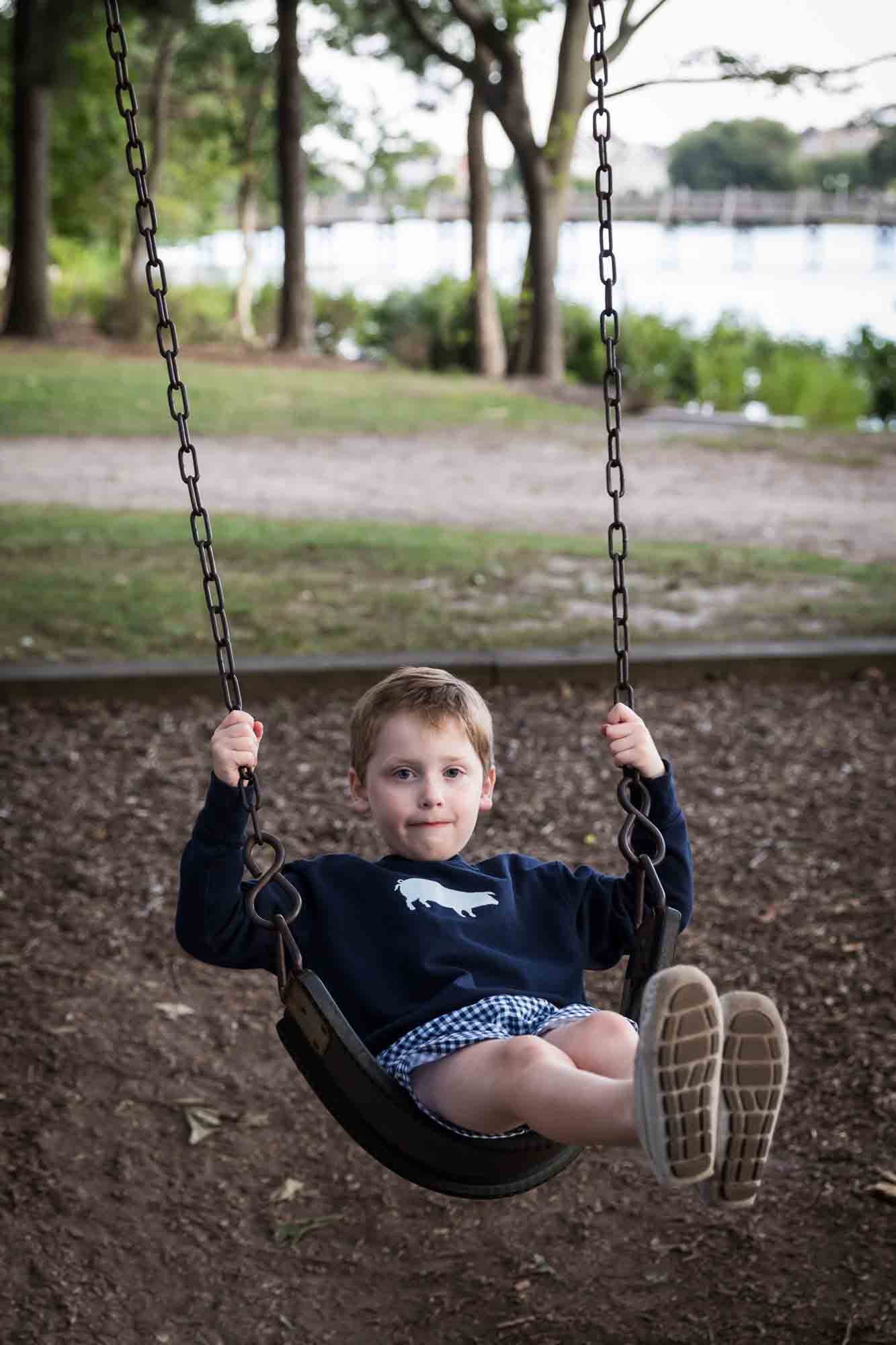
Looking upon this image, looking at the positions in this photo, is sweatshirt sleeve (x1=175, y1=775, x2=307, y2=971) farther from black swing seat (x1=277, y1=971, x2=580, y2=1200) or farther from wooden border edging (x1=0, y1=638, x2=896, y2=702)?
Result: wooden border edging (x1=0, y1=638, x2=896, y2=702)

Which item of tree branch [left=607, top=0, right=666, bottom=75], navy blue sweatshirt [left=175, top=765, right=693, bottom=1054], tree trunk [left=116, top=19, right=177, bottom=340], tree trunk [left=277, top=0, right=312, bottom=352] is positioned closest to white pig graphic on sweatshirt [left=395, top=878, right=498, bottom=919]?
navy blue sweatshirt [left=175, top=765, right=693, bottom=1054]

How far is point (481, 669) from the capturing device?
20.1ft

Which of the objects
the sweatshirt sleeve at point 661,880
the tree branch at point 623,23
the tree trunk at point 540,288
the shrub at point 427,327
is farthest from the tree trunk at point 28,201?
the sweatshirt sleeve at point 661,880

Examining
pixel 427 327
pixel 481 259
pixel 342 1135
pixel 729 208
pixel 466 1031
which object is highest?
pixel 729 208

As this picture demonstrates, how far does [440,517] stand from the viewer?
32.7 ft

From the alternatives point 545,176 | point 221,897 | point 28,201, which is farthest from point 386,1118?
point 28,201

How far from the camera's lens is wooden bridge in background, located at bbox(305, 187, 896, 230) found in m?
49.5

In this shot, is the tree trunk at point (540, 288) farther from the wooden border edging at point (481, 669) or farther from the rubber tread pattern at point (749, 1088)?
the rubber tread pattern at point (749, 1088)

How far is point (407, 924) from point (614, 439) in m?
0.91

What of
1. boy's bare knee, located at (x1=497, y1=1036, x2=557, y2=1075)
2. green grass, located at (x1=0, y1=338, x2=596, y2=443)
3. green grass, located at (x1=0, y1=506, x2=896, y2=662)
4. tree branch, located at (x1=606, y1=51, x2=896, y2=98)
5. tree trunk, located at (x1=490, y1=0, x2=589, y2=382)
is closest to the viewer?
boy's bare knee, located at (x1=497, y1=1036, x2=557, y2=1075)

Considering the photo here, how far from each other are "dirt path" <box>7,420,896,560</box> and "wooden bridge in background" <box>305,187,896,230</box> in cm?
3693

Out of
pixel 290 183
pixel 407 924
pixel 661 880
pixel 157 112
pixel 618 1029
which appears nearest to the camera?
pixel 618 1029

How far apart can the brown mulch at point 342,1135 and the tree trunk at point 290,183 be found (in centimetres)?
1473

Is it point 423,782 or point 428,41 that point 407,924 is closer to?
point 423,782
